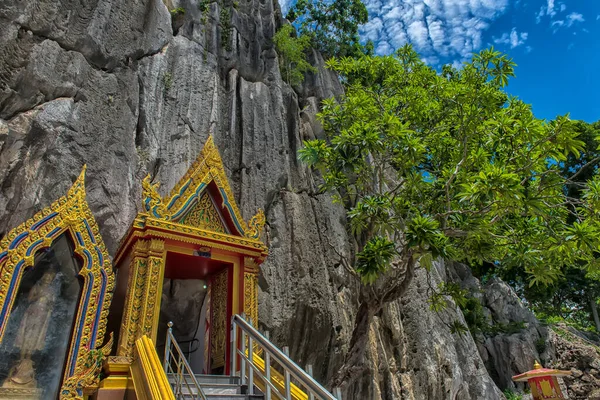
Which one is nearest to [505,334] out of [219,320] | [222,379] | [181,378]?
[219,320]

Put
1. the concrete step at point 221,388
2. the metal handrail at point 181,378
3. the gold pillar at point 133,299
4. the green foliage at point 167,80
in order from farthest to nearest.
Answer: the green foliage at point 167,80 → the gold pillar at point 133,299 → the concrete step at point 221,388 → the metal handrail at point 181,378

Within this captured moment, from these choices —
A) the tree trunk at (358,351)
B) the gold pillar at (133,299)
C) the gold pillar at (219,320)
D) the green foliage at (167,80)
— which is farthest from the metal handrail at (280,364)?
the green foliage at (167,80)

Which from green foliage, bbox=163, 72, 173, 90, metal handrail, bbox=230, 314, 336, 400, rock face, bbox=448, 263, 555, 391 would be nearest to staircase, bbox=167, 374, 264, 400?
metal handrail, bbox=230, 314, 336, 400

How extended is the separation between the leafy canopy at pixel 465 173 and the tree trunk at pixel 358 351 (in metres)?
0.70

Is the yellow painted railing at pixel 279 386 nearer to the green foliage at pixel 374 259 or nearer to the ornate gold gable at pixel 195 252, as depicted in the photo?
the ornate gold gable at pixel 195 252

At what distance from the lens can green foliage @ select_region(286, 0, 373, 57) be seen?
66.2 ft

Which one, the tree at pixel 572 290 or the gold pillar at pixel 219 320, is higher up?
the tree at pixel 572 290

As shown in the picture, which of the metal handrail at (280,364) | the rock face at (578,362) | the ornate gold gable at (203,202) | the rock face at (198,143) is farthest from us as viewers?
the rock face at (578,362)

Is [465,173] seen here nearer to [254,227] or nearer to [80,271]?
[254,227]

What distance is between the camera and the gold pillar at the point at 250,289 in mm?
6449

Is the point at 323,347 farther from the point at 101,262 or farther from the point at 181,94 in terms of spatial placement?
the point at 181,94

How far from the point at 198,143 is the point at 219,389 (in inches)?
310

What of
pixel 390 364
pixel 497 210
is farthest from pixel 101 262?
pixel 390 364

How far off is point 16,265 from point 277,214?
7261 millimetres
